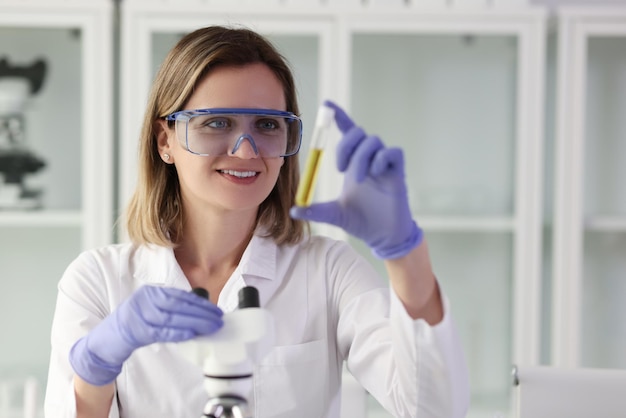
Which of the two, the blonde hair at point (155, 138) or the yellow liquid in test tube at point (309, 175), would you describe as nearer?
the yellow liquid in test tube at point (309, 175)

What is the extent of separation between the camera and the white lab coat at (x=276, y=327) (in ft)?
4.51

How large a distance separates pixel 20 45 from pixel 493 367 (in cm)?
195

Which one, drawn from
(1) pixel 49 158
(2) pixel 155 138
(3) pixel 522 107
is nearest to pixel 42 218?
(1) pixel 49 158

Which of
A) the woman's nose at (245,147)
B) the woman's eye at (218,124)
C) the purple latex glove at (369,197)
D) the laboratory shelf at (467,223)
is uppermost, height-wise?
the woman's eye at (218,124)

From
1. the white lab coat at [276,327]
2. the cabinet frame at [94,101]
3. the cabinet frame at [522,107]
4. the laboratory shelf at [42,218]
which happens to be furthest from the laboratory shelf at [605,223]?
the laboratory shelf at [42,218]

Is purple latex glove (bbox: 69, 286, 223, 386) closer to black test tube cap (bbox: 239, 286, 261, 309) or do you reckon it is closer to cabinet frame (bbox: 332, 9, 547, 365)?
black test tube cap (bbox: 239, 286, 261, 309)

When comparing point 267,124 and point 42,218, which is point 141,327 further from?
point 42,218

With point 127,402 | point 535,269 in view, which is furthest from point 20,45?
point 535,269

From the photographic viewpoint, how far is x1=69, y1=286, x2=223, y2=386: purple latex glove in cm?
99

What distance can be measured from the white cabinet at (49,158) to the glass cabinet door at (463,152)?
0.85m

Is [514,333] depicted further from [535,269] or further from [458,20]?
A: [458,20]

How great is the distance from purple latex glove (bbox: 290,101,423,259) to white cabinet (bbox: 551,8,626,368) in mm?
1715

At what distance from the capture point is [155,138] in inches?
60.9

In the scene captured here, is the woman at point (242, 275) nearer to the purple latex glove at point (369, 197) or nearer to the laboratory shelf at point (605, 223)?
the purple latex glove at point (369, 197)
